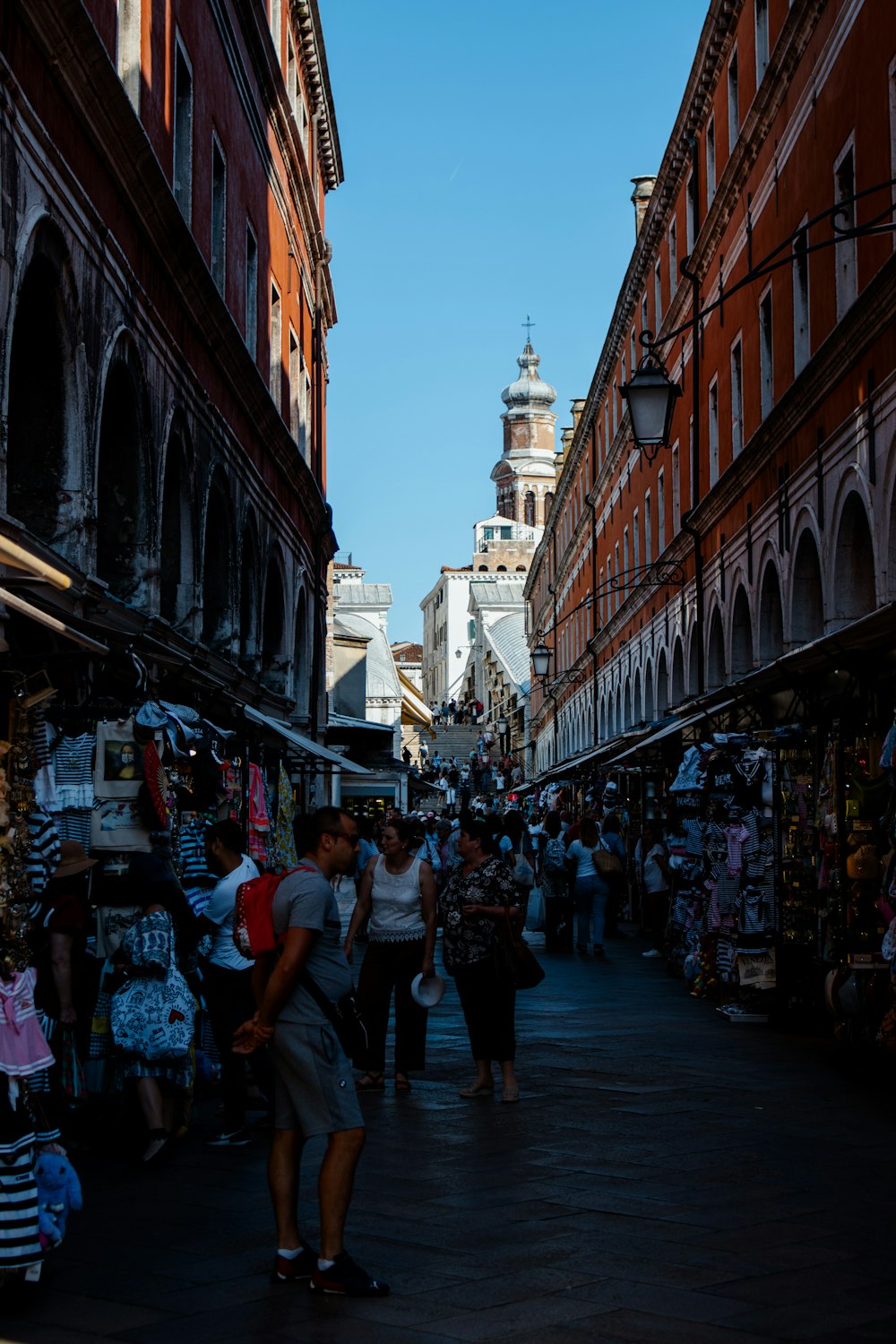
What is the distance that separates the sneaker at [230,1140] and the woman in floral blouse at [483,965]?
1647 millimetres

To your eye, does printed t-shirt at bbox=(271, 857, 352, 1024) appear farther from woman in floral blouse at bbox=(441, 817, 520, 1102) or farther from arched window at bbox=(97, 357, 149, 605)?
arched window at bbox=(97, 357, 149, 605)

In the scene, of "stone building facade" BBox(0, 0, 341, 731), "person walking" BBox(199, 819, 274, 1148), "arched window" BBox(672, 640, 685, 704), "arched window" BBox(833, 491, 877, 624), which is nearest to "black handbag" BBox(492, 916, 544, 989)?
"person walking" BBox(199, 819, 274, 1148)

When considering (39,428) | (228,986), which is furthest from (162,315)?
(228,986)

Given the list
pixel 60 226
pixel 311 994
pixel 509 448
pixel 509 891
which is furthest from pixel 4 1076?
pixel 509 448

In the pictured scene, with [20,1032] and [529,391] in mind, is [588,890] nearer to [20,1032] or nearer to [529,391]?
[20,1032]

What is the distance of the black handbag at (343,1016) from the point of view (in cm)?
584

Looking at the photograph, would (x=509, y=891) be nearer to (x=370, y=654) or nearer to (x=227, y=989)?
(x=227, y=989)

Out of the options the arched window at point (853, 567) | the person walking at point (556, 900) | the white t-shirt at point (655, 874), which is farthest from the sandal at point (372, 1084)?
the white t-shirt at point (655, 874)

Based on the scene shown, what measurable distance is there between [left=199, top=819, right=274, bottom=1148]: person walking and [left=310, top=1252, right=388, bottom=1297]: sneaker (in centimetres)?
282

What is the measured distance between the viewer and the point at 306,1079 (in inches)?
226

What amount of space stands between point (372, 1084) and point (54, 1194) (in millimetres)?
4223

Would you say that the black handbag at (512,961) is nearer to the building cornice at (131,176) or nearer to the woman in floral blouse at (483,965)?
the woman in floral blouse at (483,965)

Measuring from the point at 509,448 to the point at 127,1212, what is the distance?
139674 mm

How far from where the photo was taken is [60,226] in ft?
34.5
